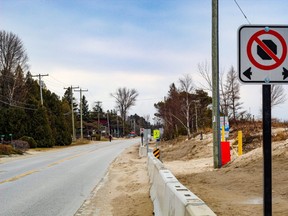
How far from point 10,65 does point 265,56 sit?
193 ft

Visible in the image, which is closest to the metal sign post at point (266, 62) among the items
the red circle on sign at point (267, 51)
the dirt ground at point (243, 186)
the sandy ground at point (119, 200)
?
the red circle on sign at point (267, 51)

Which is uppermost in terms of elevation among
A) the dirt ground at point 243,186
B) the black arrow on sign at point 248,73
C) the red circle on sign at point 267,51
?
the red circle on sign at point 267,51

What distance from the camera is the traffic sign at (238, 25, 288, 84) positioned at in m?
4.07

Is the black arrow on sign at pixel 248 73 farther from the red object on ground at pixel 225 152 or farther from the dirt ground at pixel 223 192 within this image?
the red object on ground at pixel 225 152

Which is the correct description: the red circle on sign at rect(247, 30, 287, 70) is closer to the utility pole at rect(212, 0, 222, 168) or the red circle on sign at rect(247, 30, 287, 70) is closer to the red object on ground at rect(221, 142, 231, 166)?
the utility pole at rect(212, 0, 222, 168)

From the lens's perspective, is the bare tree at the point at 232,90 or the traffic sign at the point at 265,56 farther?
the bare tree at the point at 232,90

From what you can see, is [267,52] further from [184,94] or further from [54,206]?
[184,94]

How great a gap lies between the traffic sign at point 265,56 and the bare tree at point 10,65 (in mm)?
57906

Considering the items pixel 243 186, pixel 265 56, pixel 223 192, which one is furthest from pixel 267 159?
pixel 243 186

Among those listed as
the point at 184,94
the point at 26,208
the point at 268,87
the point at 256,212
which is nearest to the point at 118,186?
Result: the point at 26,208

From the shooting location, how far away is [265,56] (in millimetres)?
4070

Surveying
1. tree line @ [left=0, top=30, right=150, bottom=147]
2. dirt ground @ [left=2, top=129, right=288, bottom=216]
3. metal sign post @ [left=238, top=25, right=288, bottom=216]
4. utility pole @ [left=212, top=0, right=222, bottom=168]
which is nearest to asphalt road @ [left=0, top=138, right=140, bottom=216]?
dirt ground @ [left=2, top=129, right=288, bottom=216]

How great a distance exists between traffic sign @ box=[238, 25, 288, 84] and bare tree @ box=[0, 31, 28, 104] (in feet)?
190

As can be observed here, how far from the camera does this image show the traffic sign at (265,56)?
13.3 ft
